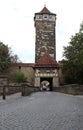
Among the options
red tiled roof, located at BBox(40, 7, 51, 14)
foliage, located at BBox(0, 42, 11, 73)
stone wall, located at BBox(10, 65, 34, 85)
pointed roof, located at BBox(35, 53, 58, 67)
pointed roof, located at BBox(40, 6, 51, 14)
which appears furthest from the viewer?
red tiled roof, located at BBox(40, 7, 51, 14)

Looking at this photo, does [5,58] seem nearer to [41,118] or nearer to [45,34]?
[45,34]

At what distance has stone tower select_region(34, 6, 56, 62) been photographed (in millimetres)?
89875

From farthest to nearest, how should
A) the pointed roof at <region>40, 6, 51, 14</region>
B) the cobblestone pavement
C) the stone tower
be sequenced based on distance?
1. the pointed roof at <region>40, 6, 51, 14</region>
2. the stone tower
3. the cobblestone pavement

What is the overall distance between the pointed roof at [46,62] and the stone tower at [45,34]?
2.79m

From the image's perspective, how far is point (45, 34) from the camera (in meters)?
92.1

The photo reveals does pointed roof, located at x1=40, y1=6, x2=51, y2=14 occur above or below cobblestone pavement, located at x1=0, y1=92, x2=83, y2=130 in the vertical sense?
above

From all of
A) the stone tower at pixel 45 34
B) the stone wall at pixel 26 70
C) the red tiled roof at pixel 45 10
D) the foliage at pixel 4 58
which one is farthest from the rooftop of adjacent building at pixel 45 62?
the red tiled roof at pixel 45 10

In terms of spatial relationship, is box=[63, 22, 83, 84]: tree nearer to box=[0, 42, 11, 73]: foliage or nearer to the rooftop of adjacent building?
the rooftop of adjacent building

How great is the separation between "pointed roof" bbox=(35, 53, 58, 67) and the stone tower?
2.79 m

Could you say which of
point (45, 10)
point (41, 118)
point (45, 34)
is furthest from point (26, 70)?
point (41, 118)

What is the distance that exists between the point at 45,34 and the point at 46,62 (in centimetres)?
1036

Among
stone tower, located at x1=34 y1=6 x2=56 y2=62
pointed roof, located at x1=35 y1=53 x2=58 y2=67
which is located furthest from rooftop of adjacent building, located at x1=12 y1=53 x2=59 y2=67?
stone tower, located at x1=34 y1=6 x2=56 y2=62

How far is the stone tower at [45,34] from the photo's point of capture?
89875 millimetres

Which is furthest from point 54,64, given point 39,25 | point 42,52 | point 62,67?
point 39,25
